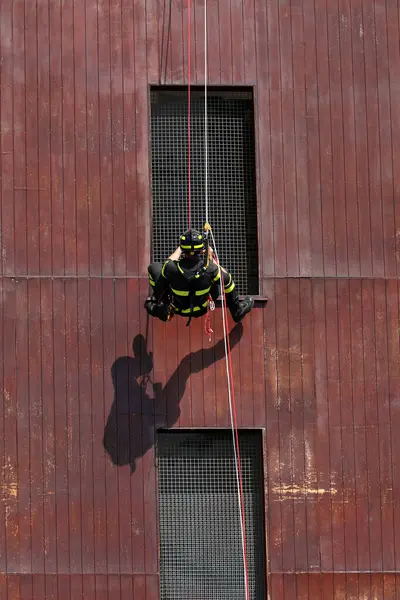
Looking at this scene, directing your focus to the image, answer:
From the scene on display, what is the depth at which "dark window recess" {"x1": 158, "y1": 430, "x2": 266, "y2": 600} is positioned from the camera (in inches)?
444

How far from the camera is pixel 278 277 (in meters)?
11.3

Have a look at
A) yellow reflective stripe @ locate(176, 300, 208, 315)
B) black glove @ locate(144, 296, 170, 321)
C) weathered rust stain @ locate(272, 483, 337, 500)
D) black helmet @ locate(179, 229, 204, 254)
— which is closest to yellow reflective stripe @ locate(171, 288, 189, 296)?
yellow reflective stripe @ locate(176, 300, 208, 315)

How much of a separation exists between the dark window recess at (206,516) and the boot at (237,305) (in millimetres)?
1852

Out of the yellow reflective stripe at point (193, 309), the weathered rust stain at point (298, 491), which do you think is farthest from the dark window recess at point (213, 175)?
the weathered rust stain at point (298, 491)

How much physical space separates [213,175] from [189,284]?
102 inches

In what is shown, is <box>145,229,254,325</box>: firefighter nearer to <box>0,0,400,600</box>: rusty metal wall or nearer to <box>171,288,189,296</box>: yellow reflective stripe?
<box>171,288,189,296</box>: yellow reflective stripe

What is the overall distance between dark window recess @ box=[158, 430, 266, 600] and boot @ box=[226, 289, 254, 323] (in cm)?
185

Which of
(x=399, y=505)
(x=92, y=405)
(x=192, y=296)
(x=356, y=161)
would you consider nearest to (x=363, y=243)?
(x=356, y=161)

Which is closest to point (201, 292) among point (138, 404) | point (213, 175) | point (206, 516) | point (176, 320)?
point (176, 320)

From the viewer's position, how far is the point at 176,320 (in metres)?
11.3

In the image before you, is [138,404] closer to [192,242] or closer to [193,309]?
[193,309]

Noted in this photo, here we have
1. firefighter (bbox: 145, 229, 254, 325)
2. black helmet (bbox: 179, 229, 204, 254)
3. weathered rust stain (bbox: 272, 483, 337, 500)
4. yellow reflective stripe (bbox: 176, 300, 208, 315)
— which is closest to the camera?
black helmet (bbox: 179, 229, 204, 254)

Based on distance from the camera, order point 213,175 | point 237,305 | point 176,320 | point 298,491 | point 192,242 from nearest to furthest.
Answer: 1. point 192,242
2. point 237,305
3. point 298,491
4. point 176,320
5. point 213,175

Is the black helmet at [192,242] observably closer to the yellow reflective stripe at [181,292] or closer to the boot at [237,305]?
the yellow reflective stripe at [181,292]
